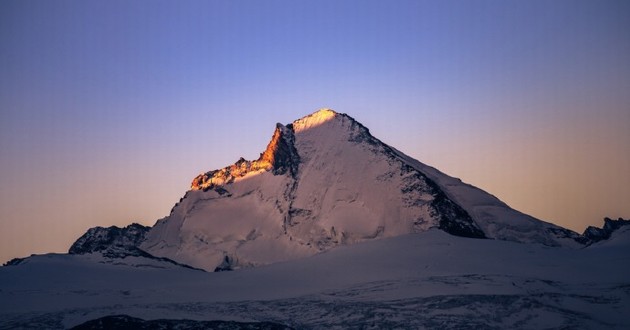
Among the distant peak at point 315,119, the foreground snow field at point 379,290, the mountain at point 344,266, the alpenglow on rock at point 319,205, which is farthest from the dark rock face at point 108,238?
the foreground snow field at point 379,290

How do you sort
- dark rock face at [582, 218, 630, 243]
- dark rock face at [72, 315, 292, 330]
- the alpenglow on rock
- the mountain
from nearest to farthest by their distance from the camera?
dark rock face at [72, 315, 292, 330], the mountain, the alpenglow on rock, dark rock face at [582, 218, 630, 243]

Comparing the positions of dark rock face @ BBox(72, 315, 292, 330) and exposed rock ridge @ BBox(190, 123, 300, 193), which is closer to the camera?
dark rock face @ BBox(72, 315, 292, 330)

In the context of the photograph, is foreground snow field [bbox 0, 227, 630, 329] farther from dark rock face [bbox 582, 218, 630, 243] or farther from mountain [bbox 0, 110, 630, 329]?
dark rock face [bbox 582, 218, 630, 243]

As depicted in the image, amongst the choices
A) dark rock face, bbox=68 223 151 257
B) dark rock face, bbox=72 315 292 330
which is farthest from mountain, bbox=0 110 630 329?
dark rock face, bbox=68 223 151 257

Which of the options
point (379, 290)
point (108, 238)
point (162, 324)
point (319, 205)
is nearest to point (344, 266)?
point (379, 290)

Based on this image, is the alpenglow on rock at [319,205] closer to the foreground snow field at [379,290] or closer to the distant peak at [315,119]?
the distant peak at [315,119]

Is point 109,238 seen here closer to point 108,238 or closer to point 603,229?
point 108,238
